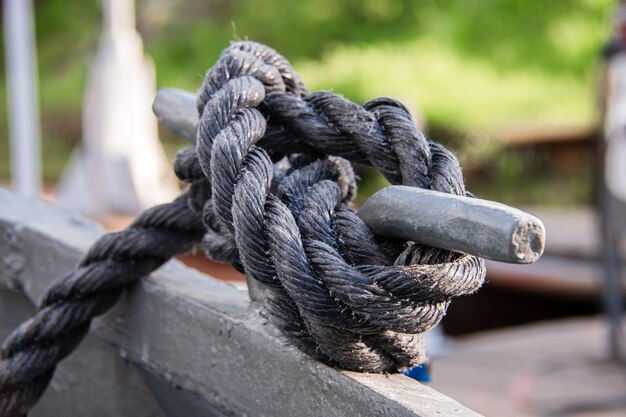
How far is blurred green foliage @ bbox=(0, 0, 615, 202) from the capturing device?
252 inches

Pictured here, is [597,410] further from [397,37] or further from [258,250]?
[397,37]

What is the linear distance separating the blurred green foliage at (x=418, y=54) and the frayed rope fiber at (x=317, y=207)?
5.07m

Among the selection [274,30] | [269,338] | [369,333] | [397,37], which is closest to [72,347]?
[269,338]

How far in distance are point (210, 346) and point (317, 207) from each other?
0.63 ft

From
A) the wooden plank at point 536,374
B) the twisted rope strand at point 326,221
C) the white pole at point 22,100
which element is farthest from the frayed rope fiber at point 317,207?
the white pole at point 22,100

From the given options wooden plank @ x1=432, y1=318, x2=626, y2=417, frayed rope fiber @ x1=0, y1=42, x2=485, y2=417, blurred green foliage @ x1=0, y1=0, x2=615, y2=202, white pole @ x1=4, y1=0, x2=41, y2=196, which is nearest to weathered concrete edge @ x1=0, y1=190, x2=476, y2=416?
frayed rope fiber @ x1=0, y1=42, x2=485, y2=417

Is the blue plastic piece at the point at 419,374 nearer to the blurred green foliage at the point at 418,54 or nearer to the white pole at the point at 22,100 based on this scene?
the white pole at the point at 22,100

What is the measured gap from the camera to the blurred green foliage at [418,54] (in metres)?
6.39

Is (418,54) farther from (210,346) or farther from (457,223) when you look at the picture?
(457,223)

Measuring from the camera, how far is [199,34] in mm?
9055

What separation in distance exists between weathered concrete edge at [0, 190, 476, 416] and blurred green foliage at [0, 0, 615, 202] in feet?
16.0

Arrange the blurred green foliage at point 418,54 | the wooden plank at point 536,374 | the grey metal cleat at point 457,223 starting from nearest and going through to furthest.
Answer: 1. the grey metal cleat at point 457,223
2. the wooden plank at point 536,374
3. the blurred green foliage at point 418,54

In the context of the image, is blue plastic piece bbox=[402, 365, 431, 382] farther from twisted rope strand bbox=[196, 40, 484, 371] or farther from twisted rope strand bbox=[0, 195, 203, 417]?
twisted rope strand bbox=[0, 195, 203, 417]

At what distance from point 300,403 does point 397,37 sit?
303 inches
